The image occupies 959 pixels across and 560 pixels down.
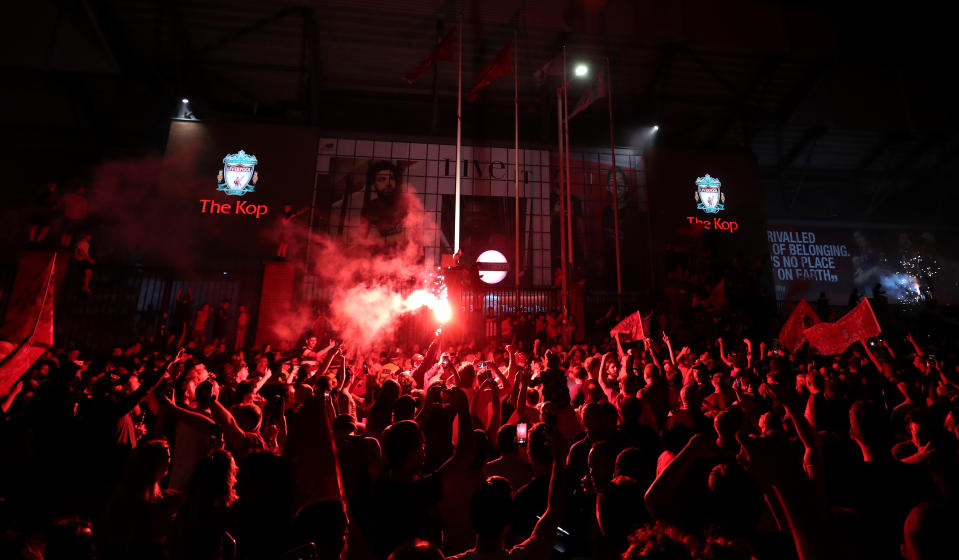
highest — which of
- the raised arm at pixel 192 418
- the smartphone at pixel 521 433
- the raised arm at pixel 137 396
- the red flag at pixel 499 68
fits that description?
the red flag at pixel 499 68

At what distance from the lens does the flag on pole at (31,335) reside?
153 inches

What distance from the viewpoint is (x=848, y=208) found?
1029 inches

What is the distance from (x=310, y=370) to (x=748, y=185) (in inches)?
872

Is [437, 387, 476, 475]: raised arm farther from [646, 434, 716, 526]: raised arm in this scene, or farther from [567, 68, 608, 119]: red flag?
[567, 68, 608, 119]: red flag

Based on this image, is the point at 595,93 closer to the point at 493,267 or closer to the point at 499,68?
the point at 499,68

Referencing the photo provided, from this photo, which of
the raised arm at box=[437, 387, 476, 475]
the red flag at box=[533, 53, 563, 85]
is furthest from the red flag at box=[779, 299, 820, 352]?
the red flag at box=[533, 53, 563, 85]

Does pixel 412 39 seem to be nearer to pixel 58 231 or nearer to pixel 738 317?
pixel 58 231

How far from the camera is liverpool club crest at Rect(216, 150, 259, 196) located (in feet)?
→ 61.4

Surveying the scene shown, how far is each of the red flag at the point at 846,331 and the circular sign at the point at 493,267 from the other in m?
12.4

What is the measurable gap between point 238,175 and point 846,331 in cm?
1994

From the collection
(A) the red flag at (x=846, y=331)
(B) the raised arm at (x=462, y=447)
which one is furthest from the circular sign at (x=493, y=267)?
(B) the raised arm at (x=462, y=447)

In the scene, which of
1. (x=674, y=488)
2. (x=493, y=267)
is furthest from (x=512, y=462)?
(x=493, y=267)

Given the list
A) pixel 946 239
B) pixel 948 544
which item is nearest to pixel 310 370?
pixel 948 544

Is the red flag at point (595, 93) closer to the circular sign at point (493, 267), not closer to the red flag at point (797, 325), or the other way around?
the circular sign at point (493, 267)
